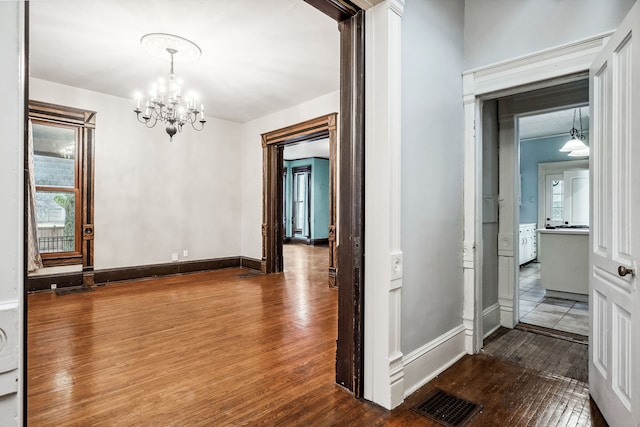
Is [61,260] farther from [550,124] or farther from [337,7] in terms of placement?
[550,124]

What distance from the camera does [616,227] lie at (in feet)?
5.82

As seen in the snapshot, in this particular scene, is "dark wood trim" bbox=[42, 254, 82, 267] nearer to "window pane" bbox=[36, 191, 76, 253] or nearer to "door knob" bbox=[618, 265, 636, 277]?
"window pane" bbox=[36, 191, 76, 253]

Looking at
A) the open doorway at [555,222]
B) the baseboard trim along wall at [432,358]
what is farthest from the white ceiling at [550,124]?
the baseboard trim along wall at [432,358]

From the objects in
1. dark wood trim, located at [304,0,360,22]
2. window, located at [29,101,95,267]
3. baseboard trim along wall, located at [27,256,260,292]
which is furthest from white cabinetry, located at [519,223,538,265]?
window, located at [29,101,95,267]

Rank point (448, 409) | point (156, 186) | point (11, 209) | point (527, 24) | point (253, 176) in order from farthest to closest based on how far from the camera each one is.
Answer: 1. point (253, 176)
2. point (156, 186)
3. point (527, 24)
4. point (448, 409)
5. point (11, 209)

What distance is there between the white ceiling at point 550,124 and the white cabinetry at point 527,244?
204 cm

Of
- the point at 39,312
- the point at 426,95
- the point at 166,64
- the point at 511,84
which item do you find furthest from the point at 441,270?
the point at 39,312

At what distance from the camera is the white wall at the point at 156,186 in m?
5.11

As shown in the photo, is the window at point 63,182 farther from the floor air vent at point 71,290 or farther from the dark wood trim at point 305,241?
the dark wood trim at point 305,241

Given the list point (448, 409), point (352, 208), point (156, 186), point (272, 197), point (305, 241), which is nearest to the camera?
point (448, 409)

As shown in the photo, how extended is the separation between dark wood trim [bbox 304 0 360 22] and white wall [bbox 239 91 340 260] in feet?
12.2

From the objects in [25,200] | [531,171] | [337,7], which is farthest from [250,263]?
[531,171]

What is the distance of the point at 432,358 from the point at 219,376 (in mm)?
1481

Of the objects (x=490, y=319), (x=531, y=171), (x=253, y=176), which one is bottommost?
(x=490, y=319)
